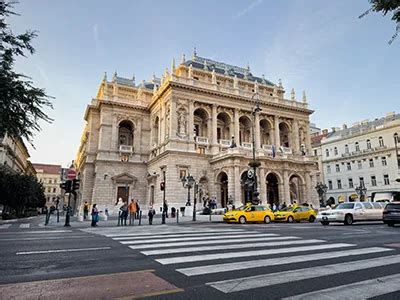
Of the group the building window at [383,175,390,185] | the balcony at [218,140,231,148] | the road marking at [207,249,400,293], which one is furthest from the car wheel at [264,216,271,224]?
the building window at [383,175,390,185]

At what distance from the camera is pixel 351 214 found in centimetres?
1944

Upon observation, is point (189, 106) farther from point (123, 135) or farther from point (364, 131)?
point (364, 131)

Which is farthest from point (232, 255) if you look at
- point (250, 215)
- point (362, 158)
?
point (362, 158)

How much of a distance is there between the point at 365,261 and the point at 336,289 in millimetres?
2756

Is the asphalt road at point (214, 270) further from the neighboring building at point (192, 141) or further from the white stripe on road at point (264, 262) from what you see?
the neighboring building at point (192, 141)

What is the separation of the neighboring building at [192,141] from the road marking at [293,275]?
27.2m

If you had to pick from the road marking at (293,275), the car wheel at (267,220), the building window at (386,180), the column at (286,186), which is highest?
the building window at (386,180)

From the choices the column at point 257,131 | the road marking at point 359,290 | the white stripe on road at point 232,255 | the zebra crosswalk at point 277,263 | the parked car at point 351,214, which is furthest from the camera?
the column at point 257,131

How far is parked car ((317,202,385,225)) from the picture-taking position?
19.3m

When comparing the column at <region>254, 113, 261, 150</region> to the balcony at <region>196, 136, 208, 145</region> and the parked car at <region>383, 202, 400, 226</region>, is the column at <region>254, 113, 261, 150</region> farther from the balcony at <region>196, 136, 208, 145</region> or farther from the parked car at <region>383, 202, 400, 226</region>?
the parked car at <region>383, 202, 400, 226</region>

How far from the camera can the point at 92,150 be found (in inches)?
1774

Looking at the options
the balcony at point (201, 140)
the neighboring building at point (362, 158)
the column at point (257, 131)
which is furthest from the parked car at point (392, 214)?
the neighboring building at point (362, 158)

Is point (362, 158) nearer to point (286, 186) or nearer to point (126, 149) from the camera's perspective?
point (286, 186)

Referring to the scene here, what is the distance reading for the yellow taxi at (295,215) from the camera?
23.8 m
